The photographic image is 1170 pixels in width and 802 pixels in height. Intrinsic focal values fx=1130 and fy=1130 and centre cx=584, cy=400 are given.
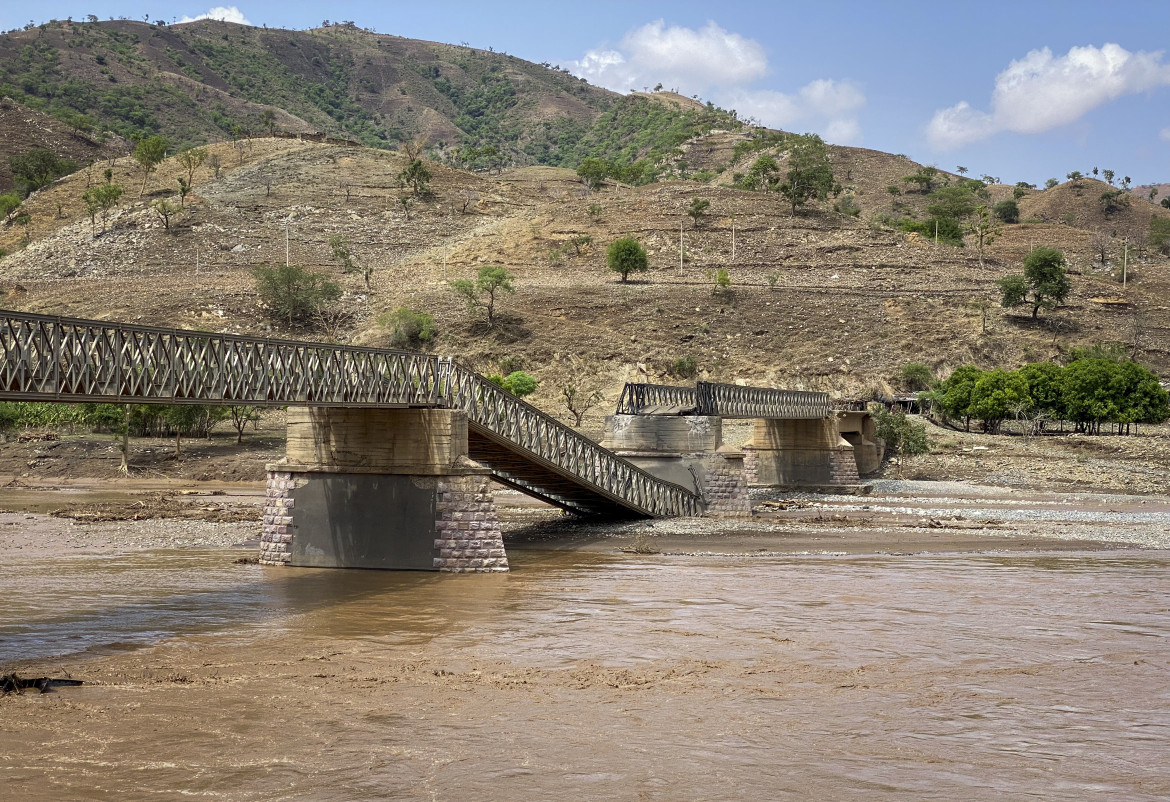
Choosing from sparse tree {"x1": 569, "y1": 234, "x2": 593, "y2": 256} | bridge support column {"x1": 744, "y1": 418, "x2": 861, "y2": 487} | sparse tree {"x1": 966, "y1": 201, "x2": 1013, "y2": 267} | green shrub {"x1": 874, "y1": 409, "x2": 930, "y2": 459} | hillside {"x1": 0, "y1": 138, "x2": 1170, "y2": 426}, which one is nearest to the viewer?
bridge support column {"x1": 744, "y1": 418, "x2": 861, "y2": 487}

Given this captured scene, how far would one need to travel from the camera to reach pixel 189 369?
21.2m

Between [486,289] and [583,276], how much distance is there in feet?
43.7

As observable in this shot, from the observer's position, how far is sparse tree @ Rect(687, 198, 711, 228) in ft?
327

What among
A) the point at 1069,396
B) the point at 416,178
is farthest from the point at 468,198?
the point at 1069,396

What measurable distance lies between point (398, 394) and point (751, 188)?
9612 cm

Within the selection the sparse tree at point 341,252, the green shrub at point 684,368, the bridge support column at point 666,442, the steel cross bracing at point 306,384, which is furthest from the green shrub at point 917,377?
the sparse tree at point 341,252

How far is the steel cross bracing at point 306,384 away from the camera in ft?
55.9

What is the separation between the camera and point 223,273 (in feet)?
294

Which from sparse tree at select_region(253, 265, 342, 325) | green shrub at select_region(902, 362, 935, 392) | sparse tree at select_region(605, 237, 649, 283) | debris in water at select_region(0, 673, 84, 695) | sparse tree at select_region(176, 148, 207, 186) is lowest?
debris in water at select_region(0, 673, 84, 695)

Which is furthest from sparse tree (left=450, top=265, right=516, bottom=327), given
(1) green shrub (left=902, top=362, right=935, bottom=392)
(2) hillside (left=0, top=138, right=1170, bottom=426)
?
(1) green shrub (left=902, top=362, right=935, bottom=392)

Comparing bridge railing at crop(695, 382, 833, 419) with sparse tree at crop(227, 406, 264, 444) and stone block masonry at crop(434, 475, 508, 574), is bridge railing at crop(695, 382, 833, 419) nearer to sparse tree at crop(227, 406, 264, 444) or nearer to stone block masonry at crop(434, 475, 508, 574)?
stone block masonry at crop(434, 475, 508, 574)

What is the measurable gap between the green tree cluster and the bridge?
1542 inches

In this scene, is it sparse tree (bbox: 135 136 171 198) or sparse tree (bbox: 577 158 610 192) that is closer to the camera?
sparse tree (bbox: 135 136 171 198)

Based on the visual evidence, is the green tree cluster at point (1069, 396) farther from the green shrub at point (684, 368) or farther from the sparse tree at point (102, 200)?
the sparse tree at point (102, 200)
